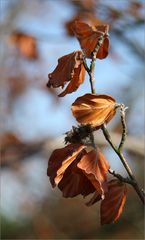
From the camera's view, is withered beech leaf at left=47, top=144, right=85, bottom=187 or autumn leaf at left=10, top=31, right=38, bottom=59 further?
autumn leaf at left=10, top=31, right=38, bottom=59

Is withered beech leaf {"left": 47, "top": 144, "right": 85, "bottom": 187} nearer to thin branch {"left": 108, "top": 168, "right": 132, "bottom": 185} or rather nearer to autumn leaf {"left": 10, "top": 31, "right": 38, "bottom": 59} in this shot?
thin branch {"left": 108, "top": 168, "right": 132, "bottom": 185}

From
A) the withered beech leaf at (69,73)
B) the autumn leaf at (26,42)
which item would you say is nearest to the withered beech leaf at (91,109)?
the withered beech leaf at (69,73)

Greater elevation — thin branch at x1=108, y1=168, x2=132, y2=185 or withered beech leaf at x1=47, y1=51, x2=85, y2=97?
withered beech leaf at x1=47, y1=51, x2=85, y2=97

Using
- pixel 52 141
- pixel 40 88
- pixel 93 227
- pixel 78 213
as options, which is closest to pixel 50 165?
pixel 52 141

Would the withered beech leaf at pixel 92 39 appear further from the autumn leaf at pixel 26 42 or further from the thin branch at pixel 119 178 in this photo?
the autumn leaf at pixel 26 42

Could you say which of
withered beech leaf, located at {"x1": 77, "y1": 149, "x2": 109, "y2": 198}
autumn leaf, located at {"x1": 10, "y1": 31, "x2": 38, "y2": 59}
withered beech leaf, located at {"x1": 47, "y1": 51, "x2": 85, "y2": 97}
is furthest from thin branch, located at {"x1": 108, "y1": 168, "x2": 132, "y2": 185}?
autumn leaf, located at {"x1": 10, "y1": 31, "x2": 38, "y2": 59}

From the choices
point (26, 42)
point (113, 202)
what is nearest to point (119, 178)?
point (113, 202)

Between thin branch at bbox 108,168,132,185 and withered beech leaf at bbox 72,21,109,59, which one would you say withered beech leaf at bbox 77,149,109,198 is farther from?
withered beech leaf at bbox 72,21,109,59

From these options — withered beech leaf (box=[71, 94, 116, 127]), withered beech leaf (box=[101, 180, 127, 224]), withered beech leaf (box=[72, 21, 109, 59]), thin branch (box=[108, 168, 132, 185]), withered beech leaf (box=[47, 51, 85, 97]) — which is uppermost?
withered beech leaf (box=[72, 21, 109, 59])
